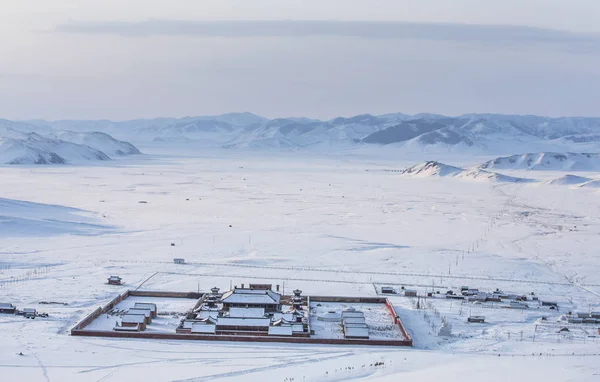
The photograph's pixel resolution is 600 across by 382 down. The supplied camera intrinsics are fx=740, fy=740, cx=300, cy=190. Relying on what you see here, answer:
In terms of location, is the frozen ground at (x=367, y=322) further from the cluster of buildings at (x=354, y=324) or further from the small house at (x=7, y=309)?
the small house at (x=7, y=309)

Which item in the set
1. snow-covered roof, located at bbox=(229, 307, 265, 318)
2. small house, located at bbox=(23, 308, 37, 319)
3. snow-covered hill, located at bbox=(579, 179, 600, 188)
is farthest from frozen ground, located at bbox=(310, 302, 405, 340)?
snow-covered hill, located at bbox=(579, 179, 600, 188)

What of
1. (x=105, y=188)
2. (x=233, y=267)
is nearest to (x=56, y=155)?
(x=105, y=188)

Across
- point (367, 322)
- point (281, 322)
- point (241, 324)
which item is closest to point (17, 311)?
point (241, 324)

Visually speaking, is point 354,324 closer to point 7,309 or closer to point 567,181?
point 7,309

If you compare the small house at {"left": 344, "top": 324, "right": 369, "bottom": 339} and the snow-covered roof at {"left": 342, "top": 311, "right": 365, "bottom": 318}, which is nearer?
the small house at {"left": 344, "top": 324, "right": 369, "bottom": 339}

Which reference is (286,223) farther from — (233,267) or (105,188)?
(105,188)

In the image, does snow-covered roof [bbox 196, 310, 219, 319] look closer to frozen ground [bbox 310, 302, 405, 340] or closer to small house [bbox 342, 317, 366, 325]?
frozen ground [bbox 310, 302, 405, 340]
